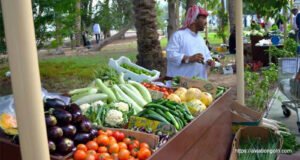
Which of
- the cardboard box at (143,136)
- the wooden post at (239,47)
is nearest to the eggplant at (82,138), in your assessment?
the cardboard box at (143,136)

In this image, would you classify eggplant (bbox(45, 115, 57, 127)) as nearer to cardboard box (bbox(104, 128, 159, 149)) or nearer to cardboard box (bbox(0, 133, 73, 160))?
cardboard box (bbox(0, 133, 73, 160))

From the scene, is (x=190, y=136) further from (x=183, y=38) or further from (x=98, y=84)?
(x=183, y=38)

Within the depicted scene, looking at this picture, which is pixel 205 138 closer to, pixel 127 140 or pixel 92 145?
pixel 127 140

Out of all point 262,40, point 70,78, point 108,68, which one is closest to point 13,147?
point 108,68

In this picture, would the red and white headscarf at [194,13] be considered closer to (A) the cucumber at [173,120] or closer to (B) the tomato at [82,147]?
(A) the cucumber at [173,120]

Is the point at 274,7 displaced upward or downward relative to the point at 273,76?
upward

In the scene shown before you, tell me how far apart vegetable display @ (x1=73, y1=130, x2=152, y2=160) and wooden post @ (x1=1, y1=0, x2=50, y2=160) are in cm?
52

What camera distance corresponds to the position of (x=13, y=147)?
2330 mm

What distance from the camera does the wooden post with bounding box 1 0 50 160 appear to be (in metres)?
1.65

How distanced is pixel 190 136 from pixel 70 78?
27.9 ft

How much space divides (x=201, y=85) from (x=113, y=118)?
148 centimetres

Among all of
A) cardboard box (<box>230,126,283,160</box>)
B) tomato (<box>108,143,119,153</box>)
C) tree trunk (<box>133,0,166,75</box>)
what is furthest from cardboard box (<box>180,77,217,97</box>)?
tree trunk (<box>133,0,166,75</box>)

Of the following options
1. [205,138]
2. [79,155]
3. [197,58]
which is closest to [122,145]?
[79,155]

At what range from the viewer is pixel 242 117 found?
4887mm
